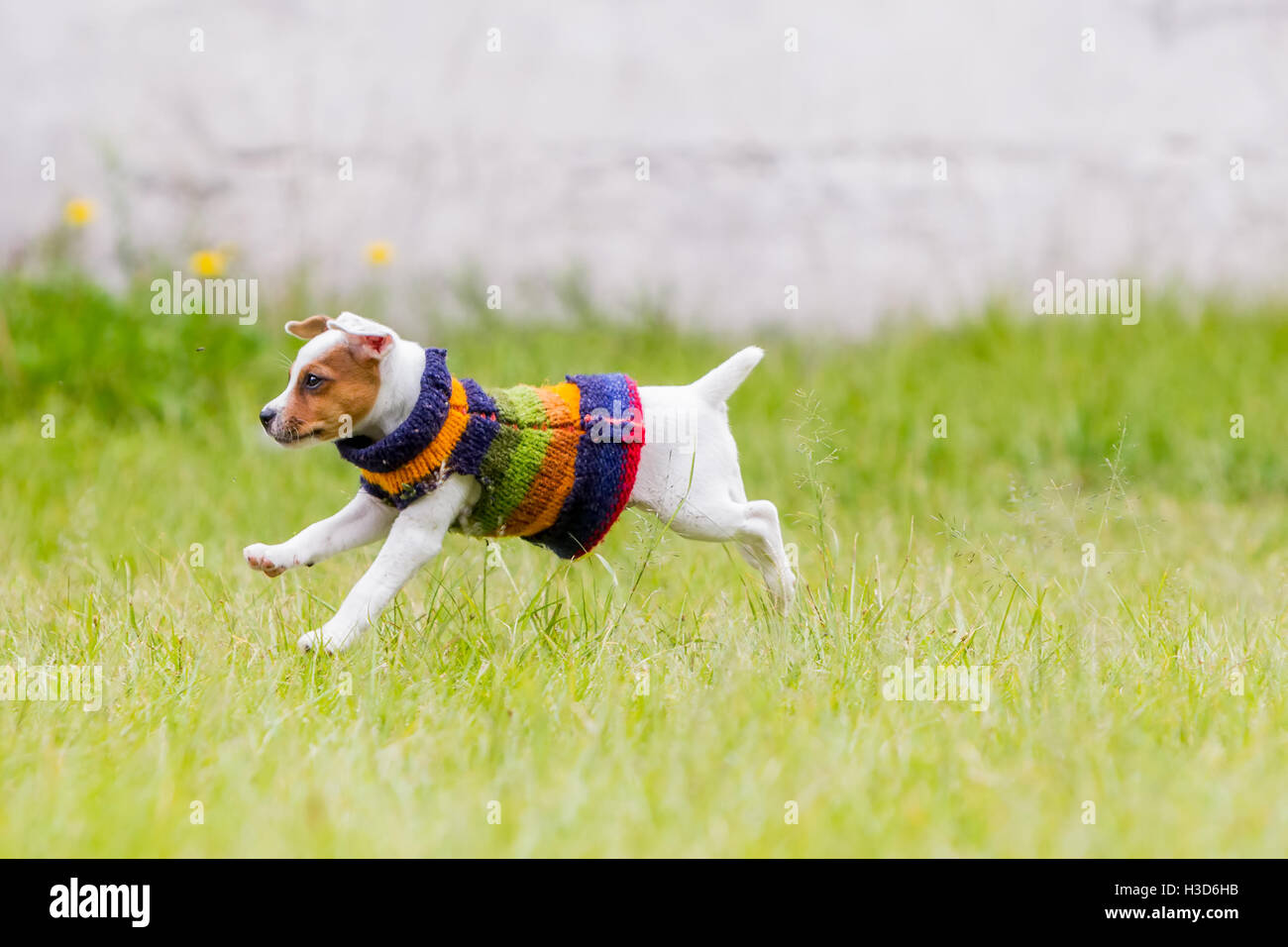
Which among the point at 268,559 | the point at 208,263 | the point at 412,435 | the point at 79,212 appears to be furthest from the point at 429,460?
the point at 79,212

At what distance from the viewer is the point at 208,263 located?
19.4 feet

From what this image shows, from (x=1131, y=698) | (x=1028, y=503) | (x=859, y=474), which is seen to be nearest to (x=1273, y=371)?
(x=859, y=474)

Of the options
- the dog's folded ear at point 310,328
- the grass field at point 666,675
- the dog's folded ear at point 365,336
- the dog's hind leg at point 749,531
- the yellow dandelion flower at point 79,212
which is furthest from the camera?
the yellow dandelion flower at point 79,212

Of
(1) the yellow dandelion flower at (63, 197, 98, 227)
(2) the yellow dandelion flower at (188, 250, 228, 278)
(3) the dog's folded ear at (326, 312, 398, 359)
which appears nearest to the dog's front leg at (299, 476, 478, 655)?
(3) the dog's folded ear at (326, 312, 398, 359)

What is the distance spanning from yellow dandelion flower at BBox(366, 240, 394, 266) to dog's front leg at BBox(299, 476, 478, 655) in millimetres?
3834

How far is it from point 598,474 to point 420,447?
357mm

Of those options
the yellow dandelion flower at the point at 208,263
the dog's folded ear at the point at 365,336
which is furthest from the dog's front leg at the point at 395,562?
the yellow dandelion flower at the point at 208,263

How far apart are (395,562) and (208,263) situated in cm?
381

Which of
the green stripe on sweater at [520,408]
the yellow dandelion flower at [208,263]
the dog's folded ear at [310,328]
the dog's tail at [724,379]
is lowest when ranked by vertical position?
the green stripe on sweater at [520,408]

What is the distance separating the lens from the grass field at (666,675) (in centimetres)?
197

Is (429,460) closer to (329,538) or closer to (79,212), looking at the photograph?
(329,538)

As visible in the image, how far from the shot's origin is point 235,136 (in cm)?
657

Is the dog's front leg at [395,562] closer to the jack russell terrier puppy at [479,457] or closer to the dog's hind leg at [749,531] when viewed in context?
the jack russell terrier puppy at [479,457]

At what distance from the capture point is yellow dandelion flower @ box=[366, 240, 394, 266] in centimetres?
621
